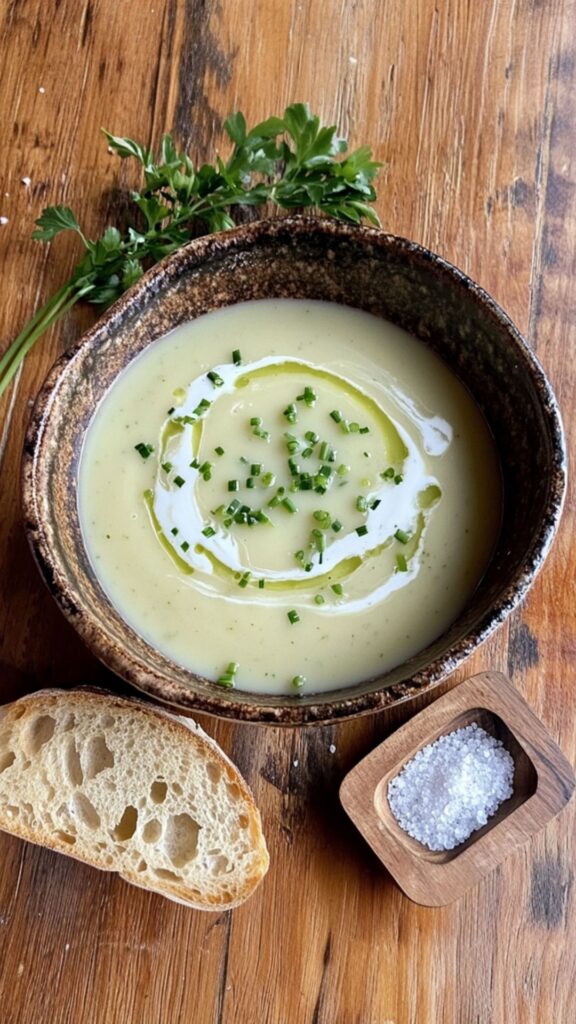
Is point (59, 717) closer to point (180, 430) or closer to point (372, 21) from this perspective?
point (180, 430)

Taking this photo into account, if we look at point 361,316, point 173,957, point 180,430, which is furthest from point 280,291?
point 173,957

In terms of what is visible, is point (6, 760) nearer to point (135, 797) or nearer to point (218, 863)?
point (135, 797)

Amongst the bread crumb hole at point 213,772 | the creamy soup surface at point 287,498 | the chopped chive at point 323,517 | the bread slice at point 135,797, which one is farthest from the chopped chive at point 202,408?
the bread crumb hole at point 213,772

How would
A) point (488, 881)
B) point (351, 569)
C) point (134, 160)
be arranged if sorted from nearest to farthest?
1. point (351, 569)
2. point (488, 881)
3. point (134, 160)

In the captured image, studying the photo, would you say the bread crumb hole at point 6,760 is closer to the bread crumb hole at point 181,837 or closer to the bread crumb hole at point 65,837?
the bread crumb hole at point 65,837

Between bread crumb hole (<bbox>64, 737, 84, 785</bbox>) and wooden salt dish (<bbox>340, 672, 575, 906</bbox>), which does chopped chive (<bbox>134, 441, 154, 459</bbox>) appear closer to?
bread crumb hole (<bbox>64, 737, 84, 785</bbox>)

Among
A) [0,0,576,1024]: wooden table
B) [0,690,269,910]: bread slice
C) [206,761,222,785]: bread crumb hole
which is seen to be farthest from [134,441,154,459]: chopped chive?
[206,761,222,785]: bread crumb hole

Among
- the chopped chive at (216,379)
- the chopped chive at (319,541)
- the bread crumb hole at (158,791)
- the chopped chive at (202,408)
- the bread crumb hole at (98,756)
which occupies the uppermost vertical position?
the chopped chive at (216,379)
